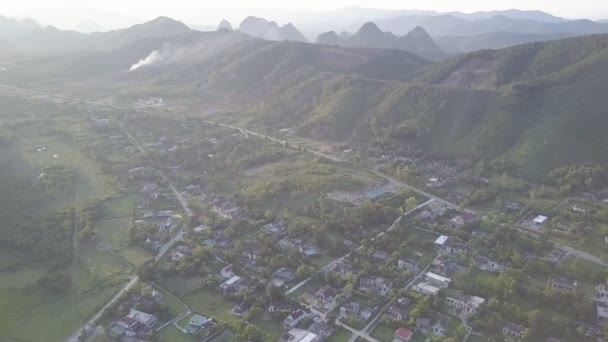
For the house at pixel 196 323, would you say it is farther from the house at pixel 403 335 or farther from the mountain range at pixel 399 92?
the mountain range at pixel 399 92

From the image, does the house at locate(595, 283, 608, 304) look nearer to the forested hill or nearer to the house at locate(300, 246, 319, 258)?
the house at locate(300, 246, 319, 258)

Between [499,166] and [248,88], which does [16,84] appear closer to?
[248,88]

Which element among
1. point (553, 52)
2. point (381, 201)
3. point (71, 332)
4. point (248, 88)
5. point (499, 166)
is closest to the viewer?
point (71, 332)

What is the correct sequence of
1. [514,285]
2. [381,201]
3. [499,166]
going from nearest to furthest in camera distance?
A: [514,285] < [381,201] < [499,166]

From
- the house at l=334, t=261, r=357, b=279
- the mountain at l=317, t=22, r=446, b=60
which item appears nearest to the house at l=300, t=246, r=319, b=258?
the house at l=334, t=261, r=357, b=279

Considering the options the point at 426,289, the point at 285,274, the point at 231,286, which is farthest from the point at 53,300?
the point at 426,289

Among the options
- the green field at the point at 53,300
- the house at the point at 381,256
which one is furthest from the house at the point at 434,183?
the green field at the point at 53,300

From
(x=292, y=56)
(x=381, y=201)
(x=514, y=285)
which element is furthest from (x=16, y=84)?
(x=514, y=285)
